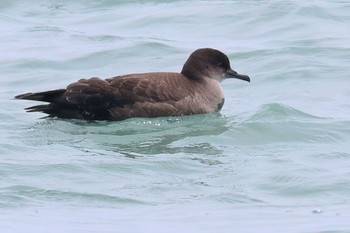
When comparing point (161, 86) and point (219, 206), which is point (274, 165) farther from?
point (161, 86)

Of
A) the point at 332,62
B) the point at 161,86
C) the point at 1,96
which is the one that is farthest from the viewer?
the point at 332,62

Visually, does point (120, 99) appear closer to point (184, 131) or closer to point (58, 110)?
point (58, 110)

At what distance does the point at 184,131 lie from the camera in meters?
13.3

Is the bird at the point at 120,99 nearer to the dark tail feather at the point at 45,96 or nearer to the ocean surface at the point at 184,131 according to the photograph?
the dark tail feather at the point at 45,96

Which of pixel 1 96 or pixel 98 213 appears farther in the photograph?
pixel 1 96

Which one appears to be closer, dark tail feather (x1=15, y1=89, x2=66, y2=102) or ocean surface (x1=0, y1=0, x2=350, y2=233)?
ocean surface (x1=0, y1=0, x2=350, y2=233)

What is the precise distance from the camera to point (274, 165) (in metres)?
11.7

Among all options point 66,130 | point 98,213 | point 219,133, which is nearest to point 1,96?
point 66,130

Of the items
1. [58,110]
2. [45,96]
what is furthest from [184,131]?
[45,96]

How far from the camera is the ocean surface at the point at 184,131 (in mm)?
10086

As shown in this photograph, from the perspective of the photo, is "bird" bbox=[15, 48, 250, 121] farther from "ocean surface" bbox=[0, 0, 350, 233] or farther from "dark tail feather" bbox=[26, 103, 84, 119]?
"ocean surface" bbox=[0, 0, 350, 233]

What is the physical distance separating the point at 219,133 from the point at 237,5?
27.2 feet

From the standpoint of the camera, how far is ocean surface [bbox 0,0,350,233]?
1009cm

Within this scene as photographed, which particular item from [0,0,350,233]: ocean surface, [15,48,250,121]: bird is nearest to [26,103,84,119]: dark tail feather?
[15,48,250,121]: bird
